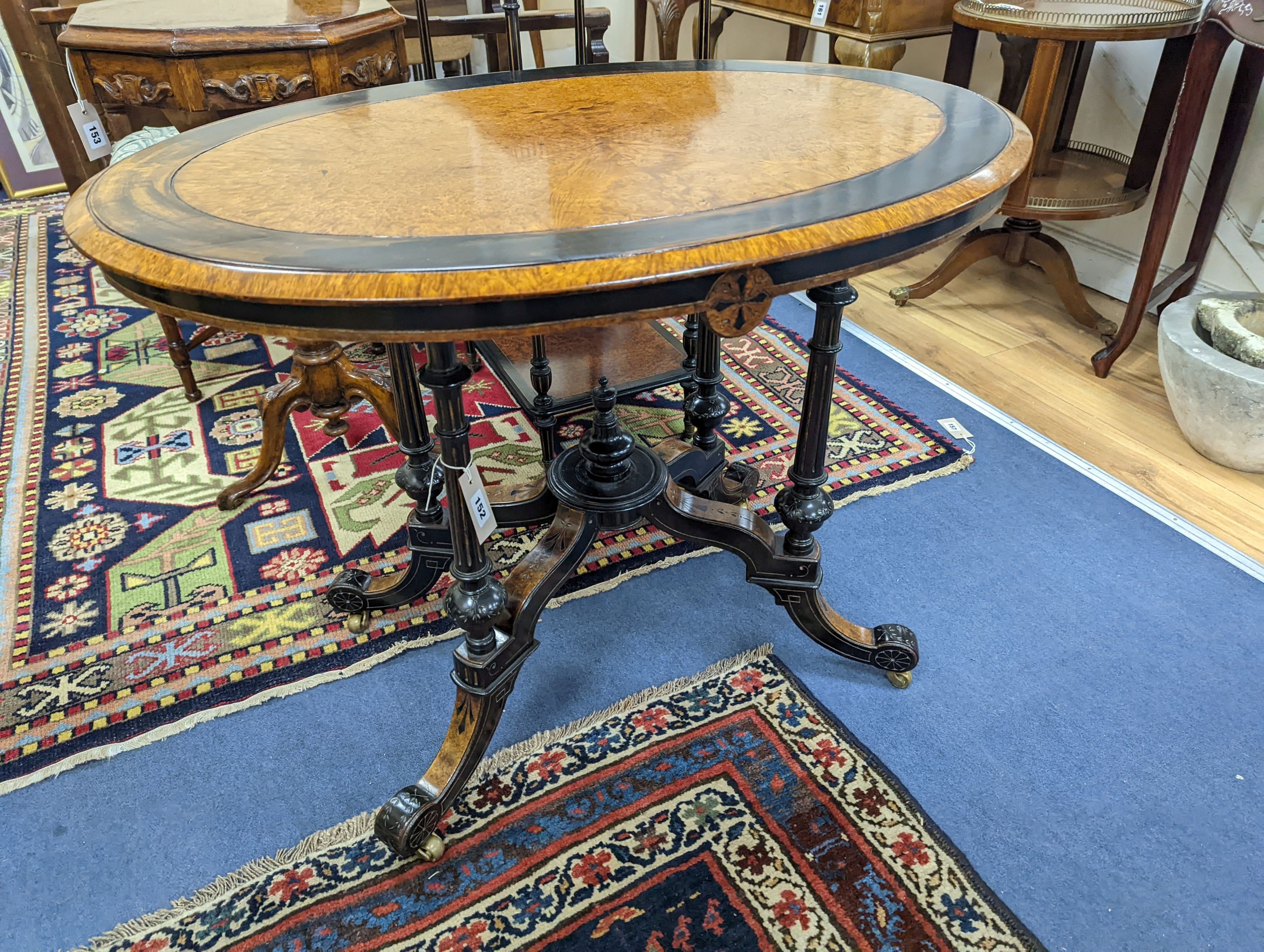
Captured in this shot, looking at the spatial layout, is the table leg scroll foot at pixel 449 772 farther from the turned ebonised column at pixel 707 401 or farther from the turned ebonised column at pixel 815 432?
the turned ebonised column at pixel 707 401

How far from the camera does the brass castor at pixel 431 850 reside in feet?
3.70

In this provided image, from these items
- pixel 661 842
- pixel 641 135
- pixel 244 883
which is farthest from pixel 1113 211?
pixel 244 883

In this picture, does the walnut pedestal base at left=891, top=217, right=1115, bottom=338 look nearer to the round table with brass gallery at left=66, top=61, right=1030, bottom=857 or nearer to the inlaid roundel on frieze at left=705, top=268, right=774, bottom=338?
the round table with brass gallery at left=66, top=61, right=1030, bottom=857


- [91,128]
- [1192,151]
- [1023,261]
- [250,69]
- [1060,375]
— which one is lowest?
[1060,375]

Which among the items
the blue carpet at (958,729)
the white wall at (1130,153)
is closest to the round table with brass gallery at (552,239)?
the blue carpet at (958,729)

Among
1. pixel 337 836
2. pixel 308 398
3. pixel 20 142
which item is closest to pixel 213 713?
pixel 337 836

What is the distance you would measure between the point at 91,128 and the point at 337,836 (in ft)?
5.32

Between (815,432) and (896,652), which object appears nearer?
(815,432)

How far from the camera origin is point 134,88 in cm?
180

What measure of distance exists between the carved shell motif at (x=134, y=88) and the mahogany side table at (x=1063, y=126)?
1.87 m

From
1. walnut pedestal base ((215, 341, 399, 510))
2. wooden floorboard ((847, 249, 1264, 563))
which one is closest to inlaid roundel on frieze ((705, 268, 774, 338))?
walnut pedestal base ((215, 341, 399, 510))

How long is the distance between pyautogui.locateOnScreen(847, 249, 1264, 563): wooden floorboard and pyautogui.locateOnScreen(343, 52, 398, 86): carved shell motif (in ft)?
4.94

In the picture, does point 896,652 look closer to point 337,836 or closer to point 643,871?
point 643,871

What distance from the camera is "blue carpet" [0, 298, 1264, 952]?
1.11 metres
